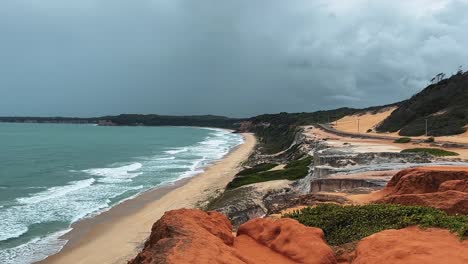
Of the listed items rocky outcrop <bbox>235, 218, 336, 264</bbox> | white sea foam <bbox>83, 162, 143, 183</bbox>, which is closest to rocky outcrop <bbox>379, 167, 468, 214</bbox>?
rocky outcrop <bbox>235, 218, 336, 264</bbox>

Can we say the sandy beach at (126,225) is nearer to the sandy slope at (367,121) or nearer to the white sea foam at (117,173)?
the white sea foam at (117,173)

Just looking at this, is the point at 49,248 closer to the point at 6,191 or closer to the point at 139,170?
the point at 6,191

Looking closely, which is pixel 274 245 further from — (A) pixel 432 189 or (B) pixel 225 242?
(A) pixel 432 189

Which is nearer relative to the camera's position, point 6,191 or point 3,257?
point 3,257

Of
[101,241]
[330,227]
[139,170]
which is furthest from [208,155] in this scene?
[330,227]

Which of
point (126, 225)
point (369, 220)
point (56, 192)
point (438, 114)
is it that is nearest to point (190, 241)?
point (369, 220)

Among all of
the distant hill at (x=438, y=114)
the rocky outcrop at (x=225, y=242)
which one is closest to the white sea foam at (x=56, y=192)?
the rocky outcrop at (x=225, y=242)
